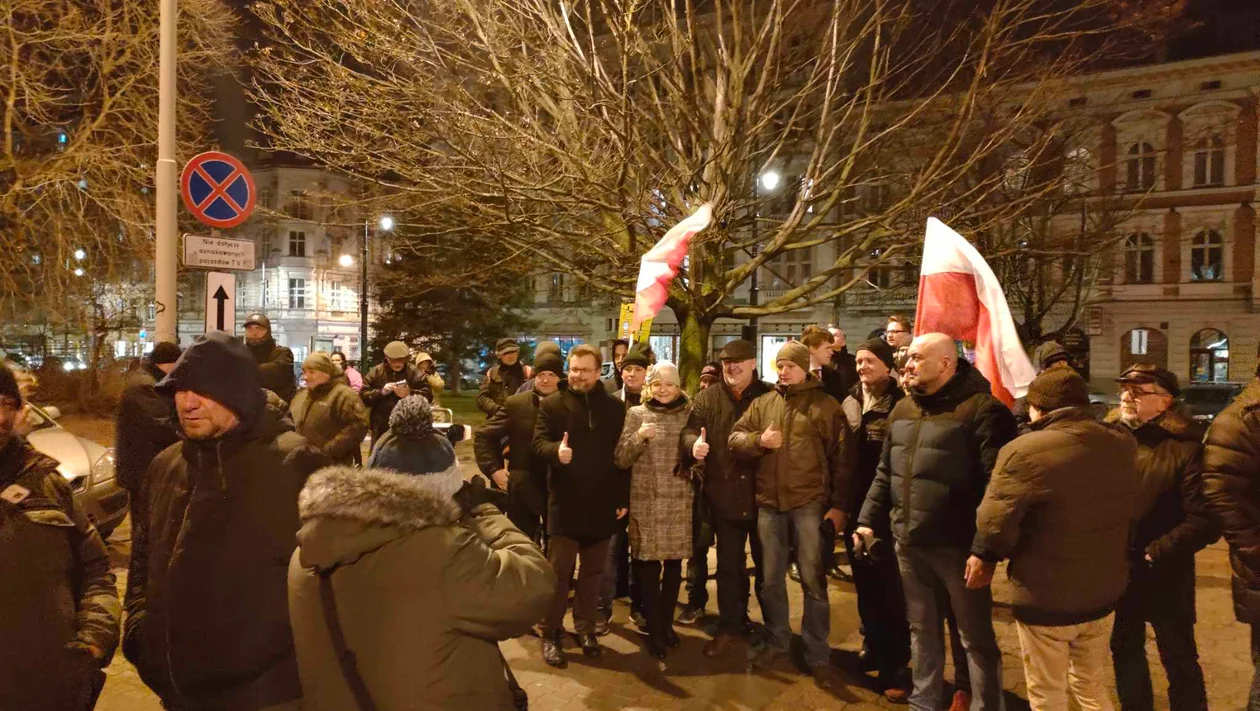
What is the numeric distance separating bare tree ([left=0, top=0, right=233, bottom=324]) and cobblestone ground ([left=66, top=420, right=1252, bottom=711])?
11.6 m

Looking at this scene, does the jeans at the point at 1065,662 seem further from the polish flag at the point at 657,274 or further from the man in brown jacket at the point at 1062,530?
the polish flag at the point at 657,274

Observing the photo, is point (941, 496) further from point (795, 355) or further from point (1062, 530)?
point (795, 355)

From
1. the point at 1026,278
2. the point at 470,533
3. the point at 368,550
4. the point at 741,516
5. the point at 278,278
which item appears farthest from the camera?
the point at 278,278

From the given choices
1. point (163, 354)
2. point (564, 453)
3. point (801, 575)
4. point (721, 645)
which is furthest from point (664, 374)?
point (163, 354)

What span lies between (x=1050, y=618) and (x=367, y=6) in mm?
9036

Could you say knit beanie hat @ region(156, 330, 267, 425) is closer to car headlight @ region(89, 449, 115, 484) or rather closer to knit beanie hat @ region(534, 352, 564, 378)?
knit beanie hat @ region(534, 352, 564, 378)

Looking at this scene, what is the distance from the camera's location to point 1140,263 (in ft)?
110

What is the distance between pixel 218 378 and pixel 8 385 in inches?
30.2

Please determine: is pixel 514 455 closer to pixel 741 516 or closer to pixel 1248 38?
pixel 741 516

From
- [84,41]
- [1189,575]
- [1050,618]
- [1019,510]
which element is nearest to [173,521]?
[1019,510]

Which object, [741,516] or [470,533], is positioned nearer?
[470,533]

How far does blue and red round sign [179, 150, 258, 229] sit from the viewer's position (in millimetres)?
Answer: 7242

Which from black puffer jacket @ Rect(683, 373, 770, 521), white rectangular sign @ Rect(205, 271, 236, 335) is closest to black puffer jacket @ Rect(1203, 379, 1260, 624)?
black puffer jacket @ Rect(683, 373, 770, 521)

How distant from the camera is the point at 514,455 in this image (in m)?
5.88
